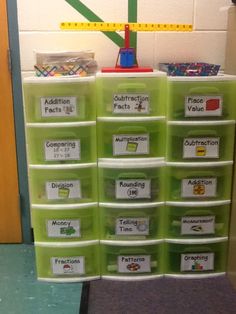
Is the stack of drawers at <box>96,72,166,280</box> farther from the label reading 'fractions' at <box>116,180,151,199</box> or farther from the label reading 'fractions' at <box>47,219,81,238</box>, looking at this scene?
the label reading 'fractions' at <box>47,219,81,238</box>

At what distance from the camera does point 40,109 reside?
1.51 meters

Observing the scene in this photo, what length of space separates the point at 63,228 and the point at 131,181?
1.19ft

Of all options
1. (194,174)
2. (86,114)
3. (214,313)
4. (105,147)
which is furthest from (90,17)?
(214,313)

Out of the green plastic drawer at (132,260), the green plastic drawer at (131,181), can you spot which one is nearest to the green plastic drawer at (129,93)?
the green plastic drawer at (131,181)

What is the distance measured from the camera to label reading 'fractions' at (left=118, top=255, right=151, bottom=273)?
168 cm

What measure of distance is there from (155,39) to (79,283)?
1188 millimetres

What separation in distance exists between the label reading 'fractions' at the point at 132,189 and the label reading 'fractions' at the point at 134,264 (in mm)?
285

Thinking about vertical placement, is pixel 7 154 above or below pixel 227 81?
below

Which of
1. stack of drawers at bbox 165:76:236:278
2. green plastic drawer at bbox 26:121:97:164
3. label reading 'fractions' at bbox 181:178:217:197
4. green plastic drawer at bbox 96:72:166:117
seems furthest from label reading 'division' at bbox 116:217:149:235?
green plastic drawer at bbox 96:72:166:117

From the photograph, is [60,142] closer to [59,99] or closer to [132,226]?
[59,99]

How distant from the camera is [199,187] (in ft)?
5.33

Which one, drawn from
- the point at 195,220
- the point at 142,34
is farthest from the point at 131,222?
the point at 142,34

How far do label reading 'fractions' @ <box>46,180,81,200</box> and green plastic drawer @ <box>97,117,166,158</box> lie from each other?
17 cm

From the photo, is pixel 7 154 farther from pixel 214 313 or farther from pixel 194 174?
pixel 214 313
